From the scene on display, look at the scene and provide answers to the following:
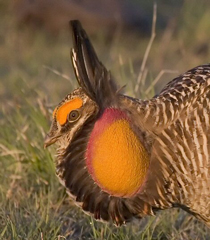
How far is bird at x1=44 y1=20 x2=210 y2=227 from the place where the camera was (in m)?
3.52

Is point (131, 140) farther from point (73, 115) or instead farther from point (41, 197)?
point (41, 197)

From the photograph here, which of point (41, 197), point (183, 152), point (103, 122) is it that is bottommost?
point (41, 197)

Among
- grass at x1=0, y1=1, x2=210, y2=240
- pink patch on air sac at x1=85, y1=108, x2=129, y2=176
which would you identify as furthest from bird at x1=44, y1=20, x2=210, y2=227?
grass at x1=0, y1=1, x2=210, y2=240

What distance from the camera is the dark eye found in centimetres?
349

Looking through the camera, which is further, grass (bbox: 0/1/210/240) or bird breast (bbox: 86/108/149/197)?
grass (bbox: 0/1/210/240)

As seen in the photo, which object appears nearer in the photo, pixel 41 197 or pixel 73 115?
pixel 73 115

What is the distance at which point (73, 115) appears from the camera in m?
3.51

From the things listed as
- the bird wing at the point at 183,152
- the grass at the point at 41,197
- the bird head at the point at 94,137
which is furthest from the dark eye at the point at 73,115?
the grass at the point at 41,197

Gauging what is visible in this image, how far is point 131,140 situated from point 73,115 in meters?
0.30

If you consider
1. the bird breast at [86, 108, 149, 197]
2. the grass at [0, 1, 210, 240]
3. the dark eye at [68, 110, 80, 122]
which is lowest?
the grass at [0, 1, 210, 240]

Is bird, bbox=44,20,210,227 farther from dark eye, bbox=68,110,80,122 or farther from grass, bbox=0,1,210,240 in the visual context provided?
grass, bbox=0,1,210,240

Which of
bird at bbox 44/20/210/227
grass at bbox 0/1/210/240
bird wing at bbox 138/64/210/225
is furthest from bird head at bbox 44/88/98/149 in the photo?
grass at bbox 0/1/210/240

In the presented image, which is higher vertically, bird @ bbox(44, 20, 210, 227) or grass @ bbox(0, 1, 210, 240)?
bird @ bbox(44, 20, 210, 227)

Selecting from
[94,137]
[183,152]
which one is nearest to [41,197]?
[94,137]
